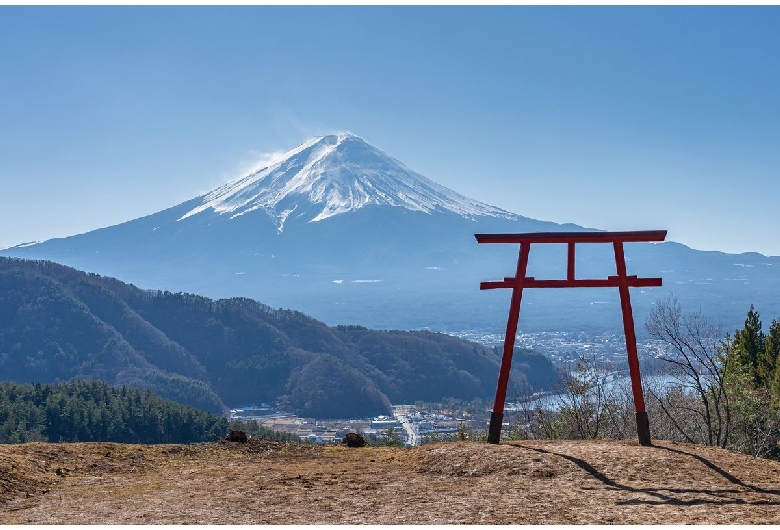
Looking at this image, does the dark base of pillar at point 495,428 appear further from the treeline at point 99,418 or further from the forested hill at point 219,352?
the forested hill at point 219,352

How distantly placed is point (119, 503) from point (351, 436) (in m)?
5.44

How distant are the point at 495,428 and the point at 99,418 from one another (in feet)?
218

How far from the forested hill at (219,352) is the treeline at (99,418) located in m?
43.5

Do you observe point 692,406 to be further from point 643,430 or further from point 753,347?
point 643,430

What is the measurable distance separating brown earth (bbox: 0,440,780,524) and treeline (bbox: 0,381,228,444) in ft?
183

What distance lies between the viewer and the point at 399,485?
817 centimetres

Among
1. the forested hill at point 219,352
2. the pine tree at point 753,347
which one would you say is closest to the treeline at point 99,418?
the pine tree at point 753,347

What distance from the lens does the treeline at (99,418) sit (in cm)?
6606

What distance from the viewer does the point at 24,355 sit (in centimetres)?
14675

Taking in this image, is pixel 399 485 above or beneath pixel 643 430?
beneath

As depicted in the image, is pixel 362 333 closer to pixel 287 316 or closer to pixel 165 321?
pixel 287 316

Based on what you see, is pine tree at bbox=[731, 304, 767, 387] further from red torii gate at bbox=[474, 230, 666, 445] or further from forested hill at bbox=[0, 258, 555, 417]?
forested hill at bbox=[0, 258, 555, 417]

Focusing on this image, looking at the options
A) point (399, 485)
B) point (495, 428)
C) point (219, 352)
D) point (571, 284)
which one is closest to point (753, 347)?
point (571, 284)

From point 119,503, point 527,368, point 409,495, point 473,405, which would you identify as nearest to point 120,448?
point 119,503
